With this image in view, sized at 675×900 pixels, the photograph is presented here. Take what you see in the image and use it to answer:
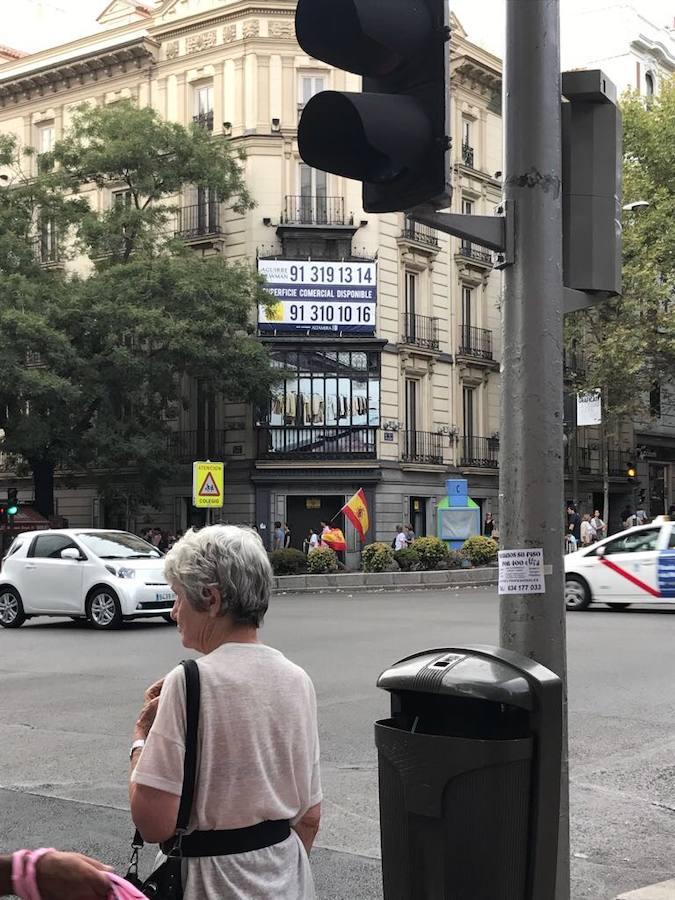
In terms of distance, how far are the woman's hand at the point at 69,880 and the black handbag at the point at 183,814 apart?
0.70 m

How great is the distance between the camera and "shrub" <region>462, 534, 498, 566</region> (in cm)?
2931

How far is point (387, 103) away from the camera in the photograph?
12.0 ft

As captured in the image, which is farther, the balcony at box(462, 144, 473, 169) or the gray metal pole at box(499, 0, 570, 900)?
the balcony at box(462, 144, 473, 169)

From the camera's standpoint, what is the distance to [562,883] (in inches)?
145

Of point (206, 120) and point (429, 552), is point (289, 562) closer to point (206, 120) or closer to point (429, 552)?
point (429, 552)

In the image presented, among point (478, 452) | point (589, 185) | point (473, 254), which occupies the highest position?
point (473, 254)

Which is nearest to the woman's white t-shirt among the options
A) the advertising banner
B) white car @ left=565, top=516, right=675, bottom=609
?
white car @ left=565, top=516, right=675, bottom=609

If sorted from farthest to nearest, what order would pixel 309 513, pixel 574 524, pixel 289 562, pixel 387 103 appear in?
pixel 309 513
pixel 574 524
pixel 289 562
pixel 387 103

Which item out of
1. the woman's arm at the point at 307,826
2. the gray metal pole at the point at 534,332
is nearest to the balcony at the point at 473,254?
the gray metal pole at the point at 534,332

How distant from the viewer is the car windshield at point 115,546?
1758 cm

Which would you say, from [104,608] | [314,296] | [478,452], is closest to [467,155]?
[314,296]

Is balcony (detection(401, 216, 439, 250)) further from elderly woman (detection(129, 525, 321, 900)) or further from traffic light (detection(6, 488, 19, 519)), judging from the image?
elderly woman (detection(129, 525, 321, 900))

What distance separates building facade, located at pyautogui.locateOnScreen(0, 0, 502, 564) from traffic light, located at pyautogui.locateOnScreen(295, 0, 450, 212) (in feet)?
105

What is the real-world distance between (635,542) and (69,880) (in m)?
18.4
